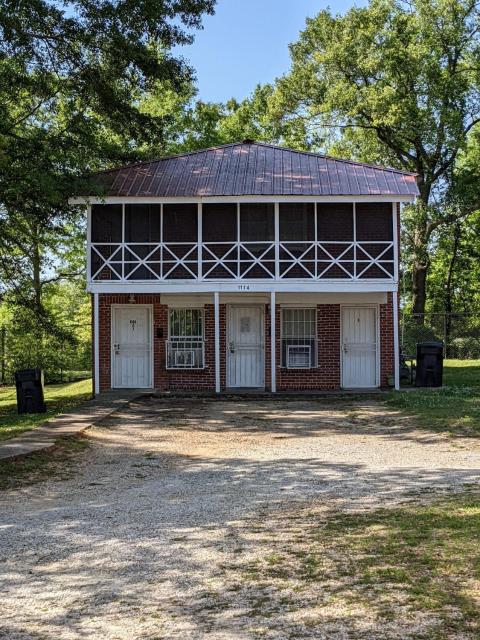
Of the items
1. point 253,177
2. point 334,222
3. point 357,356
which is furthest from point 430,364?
point 253,177

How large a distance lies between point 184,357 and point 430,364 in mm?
6361

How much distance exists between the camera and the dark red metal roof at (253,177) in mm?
18641

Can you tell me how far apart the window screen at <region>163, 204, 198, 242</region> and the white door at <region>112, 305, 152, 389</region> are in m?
2.12

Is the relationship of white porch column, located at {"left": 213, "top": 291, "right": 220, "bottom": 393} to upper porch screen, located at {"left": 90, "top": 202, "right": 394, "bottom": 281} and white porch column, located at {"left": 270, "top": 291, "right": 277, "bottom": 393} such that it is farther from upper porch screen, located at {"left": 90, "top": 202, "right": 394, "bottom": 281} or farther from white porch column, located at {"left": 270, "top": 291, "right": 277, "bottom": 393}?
white porch column, located at {"left": 270, "top": 291, "right": 277, "bottom": 393}

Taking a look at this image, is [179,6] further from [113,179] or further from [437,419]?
[437,419]

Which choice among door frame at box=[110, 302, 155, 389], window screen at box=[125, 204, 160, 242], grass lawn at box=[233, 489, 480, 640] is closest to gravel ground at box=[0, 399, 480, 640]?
grass lawn at box=[233, 489, 480, 640]

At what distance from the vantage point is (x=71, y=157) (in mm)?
17609

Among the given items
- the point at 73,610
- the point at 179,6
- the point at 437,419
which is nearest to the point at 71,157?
the point at 179,6

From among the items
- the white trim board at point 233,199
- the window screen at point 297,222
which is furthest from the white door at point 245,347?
the white trim board at point 233,199

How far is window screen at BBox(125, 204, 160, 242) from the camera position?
1977cm

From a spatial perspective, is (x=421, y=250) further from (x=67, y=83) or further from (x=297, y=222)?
(x=67, y=83)

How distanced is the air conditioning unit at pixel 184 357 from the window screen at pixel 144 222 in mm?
3032

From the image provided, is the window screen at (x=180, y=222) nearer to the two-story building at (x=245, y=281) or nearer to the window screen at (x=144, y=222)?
the two-story building at (x=245, y=281)

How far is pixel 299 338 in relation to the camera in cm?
1997
